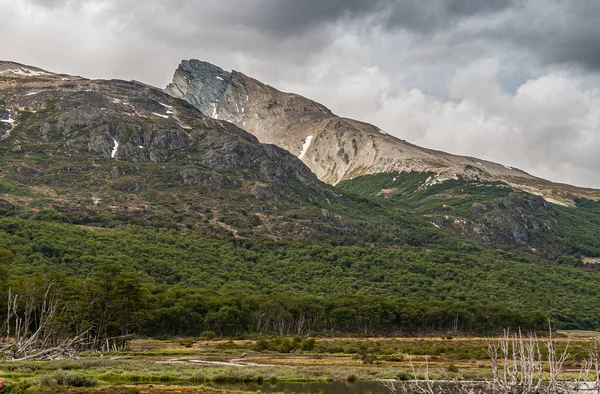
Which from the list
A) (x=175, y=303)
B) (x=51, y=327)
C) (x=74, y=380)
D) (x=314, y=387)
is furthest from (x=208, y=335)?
(x=74, y=380)

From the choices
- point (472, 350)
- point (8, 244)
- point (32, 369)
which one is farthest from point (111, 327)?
point (8, 244)

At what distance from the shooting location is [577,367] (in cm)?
8331

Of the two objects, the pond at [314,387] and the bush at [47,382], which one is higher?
the bush at [47,382]

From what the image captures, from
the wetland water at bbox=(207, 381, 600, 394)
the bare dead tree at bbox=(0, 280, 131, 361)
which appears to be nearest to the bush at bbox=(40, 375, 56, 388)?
the wetland water at bbox=(207, 381, 600, 394)

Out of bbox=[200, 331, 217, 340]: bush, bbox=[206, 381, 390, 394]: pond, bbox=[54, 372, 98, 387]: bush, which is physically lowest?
bbox=[200, 331, 217, 340]: bush

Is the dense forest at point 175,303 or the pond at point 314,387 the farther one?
the dense forest at point 175,303

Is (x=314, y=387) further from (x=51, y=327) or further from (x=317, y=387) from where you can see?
(x=51, y=327)

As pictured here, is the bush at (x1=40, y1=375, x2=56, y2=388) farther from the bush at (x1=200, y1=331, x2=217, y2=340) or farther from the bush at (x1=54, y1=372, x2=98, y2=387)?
the bush at (x1=200, y1=331, x2=217, y2=340)

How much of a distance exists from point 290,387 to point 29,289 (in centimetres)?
4625

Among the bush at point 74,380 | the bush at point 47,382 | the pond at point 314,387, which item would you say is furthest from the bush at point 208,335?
the bush at point 47,382

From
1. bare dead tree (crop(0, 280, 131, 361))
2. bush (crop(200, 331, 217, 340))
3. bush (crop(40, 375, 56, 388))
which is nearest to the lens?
bush (crop(40, 375, 56, 388))

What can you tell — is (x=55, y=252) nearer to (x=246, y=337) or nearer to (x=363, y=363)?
(x=246, y=337)

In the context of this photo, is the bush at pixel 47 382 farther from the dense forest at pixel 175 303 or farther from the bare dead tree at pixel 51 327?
the dense forest at pixel 175 303

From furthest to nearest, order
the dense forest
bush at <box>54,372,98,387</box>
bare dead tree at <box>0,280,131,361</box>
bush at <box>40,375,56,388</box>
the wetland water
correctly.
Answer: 1. the dense forest
2. bare dead tree at <box>0,280,131,361</box>
3. the wetland water
4. bush at <box>54,372,98,387</box>
5. bush at <box>40,375,56,388</box>
